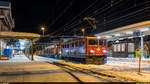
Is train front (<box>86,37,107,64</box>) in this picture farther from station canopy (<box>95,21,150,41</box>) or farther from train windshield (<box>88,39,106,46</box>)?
station canopy (<box>95,21,150,41</box>)

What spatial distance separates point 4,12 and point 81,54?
22032 millimetres

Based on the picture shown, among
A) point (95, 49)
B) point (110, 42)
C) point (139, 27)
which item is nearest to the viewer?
point (95, 49)

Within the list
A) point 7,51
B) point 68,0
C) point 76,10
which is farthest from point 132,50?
point 7,51

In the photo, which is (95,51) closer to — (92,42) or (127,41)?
(92,42)

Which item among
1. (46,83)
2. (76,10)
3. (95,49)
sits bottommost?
(46,83)

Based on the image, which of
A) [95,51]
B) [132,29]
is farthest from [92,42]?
[132,29]

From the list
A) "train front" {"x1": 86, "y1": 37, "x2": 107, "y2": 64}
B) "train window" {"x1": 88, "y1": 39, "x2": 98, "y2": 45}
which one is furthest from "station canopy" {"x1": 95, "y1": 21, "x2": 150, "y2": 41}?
"train window" {"x1": 88, "y1": 39, "x2": 98, "y2": 45}

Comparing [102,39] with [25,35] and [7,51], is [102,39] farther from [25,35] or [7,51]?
[7,51]

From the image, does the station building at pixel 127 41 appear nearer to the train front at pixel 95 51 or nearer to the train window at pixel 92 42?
the train front at pixel 95 51

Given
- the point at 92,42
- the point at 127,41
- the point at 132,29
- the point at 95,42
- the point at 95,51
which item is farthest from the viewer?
the point at 127,41

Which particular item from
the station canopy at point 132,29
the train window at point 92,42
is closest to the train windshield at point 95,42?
the train window at point 92,42

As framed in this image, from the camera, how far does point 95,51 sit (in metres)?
17.5

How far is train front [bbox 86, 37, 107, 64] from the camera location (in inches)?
675

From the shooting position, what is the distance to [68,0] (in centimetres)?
1925
